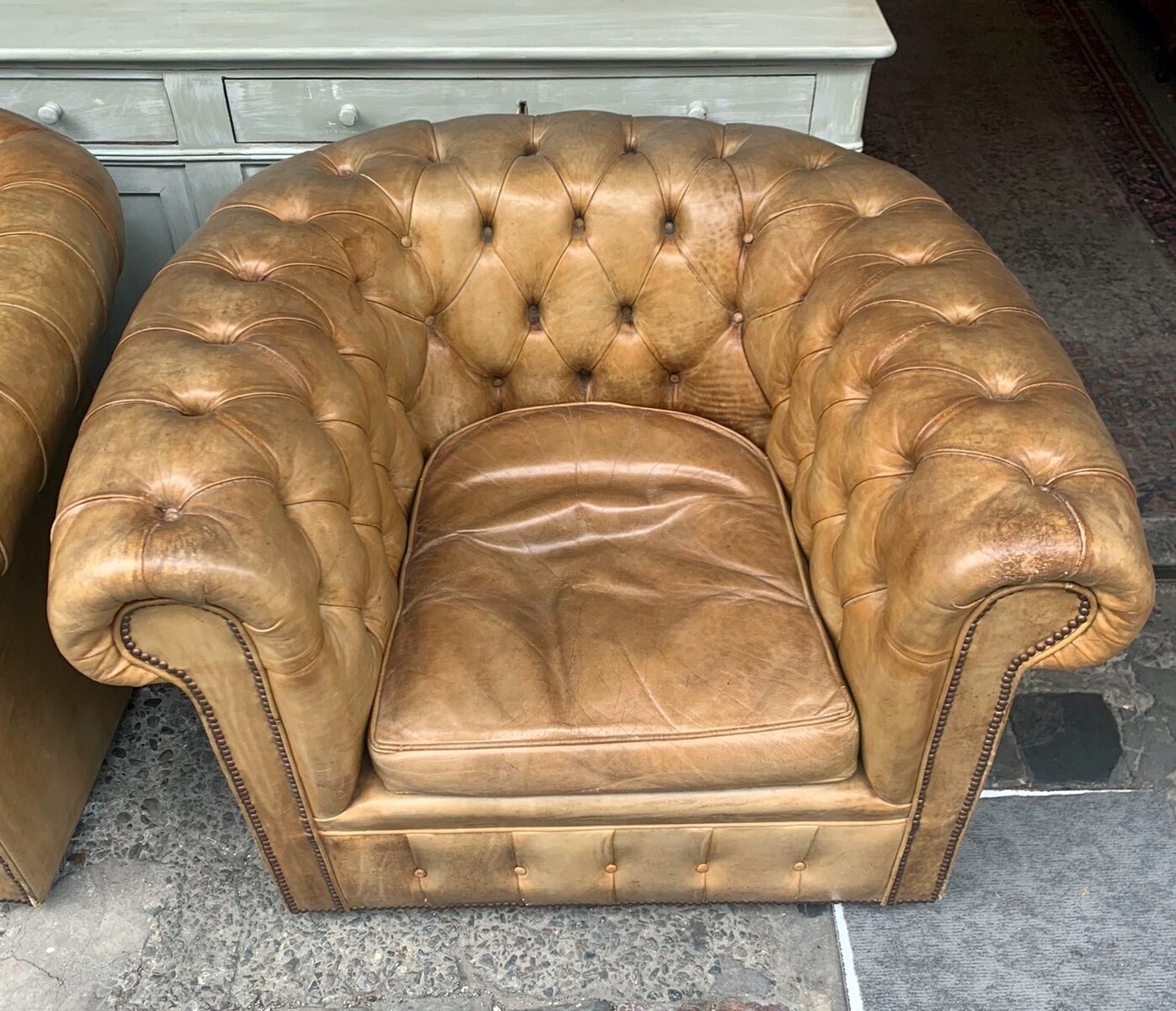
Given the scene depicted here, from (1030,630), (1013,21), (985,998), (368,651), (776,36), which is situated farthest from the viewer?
(1013,21)

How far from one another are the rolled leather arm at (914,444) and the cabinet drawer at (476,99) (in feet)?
1.03

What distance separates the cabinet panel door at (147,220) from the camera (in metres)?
1.87

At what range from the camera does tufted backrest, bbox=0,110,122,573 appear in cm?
126

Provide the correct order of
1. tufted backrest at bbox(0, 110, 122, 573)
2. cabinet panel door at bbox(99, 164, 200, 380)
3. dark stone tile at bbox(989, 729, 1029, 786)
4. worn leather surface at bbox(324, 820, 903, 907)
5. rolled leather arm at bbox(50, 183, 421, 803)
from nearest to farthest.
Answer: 1. rolled leather arm at bbox(50, 183, 421, 803)
2. tufted backrest at bbox(0, 110, 122, 573)
3. worn leather surface at bbox(324, 820, 903, 907)
4. dark stone tile at bbox(989, 729, 1029, 786)
5. cabinet panel door at bbox(99, 164, 200, 380)

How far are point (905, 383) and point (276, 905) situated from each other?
1107 millimetres

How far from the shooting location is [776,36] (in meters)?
1.74

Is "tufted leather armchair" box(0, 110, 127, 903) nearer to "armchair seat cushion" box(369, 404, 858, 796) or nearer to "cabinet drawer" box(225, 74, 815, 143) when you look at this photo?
"cabinet drawer" box(225, 74, 815, 143)

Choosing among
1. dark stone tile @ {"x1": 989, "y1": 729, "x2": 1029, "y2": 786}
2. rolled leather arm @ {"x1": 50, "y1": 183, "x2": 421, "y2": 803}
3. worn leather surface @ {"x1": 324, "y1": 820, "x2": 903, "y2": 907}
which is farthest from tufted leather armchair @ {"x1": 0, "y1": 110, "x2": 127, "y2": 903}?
dark stone tile @ {"x1": 989, "y1": 729, "x2": 1029, "y2": 786}

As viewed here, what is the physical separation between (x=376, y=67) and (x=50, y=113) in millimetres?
537

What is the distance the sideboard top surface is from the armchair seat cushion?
0.63m

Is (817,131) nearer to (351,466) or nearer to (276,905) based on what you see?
(351,466)

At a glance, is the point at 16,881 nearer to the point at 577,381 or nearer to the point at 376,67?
the point at 577,381

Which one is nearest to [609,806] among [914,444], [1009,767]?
[914,444]

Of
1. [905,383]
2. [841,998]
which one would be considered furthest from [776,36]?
[841,998]
